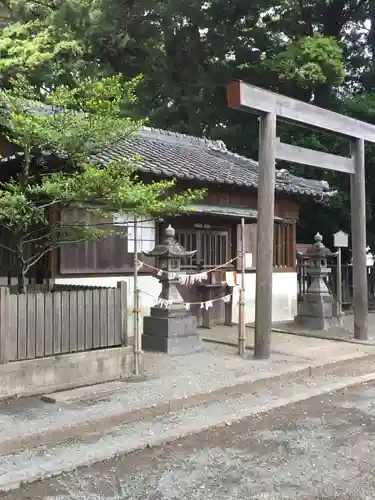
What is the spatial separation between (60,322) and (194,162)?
707 centimetres

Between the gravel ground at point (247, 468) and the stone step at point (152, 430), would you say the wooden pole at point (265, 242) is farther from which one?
the gravel ground at point (247, 468)

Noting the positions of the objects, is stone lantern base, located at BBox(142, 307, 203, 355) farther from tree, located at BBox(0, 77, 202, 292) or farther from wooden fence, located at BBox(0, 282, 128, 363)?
tree, located at BBox(0, 77, 202, 292)

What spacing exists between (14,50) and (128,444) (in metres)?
12.6

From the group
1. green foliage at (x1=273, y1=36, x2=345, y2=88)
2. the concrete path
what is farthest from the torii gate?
green foliage at (x1=273, y1=36, x2=345, y2=88)

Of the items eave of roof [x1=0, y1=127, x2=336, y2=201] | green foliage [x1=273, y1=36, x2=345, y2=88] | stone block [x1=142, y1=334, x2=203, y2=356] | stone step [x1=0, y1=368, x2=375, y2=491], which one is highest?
green foliage [x1=273, y1=36, x2=345, y2=88]

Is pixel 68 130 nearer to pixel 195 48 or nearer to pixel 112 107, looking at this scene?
pixel 112 107

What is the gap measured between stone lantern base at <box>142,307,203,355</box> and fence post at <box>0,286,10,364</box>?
333 cm

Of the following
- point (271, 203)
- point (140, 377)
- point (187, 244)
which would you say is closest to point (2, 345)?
point (140, 377)

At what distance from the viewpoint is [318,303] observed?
12602mm

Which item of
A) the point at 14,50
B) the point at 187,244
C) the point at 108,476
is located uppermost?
the point at 14,50

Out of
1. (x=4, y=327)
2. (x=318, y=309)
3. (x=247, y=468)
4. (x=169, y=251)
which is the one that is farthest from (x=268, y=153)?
(x=247, y=468)

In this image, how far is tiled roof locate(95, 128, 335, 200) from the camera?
11.1 metres

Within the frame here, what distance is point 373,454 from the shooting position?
495 centimetres

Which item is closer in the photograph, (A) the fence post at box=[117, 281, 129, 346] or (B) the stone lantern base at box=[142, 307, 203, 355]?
(A) the fence post at box=[117, 281, 129, 346]
